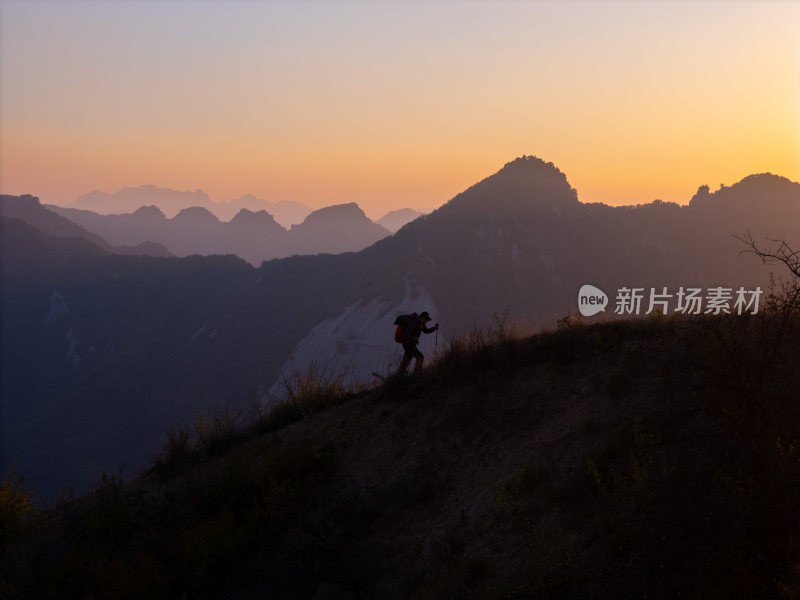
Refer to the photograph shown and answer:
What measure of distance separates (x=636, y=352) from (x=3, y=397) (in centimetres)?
11441

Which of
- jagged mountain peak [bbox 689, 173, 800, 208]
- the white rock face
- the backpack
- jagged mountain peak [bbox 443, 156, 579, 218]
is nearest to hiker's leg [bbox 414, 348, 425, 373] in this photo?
the backpack

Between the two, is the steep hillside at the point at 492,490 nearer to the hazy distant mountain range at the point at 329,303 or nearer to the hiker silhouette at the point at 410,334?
the hiker silhouette at the point at 410,334

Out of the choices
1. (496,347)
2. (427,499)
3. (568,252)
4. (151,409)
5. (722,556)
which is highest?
(568,252)

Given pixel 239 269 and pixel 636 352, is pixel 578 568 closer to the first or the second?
pixel 636 352

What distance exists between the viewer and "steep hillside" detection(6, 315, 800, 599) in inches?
186

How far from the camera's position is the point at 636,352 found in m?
8.20

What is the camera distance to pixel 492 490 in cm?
696

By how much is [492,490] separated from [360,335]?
6666 cm

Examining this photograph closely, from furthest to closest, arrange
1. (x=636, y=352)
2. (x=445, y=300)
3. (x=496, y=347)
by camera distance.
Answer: (x=445, y=300), (x=496, y=347), (x=636, y=352)

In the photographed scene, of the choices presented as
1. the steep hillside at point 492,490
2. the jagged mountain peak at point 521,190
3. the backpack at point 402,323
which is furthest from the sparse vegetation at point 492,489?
the jagged mountain peak at point 521,190

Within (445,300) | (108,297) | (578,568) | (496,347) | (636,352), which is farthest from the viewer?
(108,297)

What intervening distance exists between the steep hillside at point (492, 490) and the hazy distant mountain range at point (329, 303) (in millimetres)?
52042

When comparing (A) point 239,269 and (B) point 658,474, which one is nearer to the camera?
(B) point 658,474

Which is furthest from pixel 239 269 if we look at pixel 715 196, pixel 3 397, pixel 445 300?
pixel 715 196
